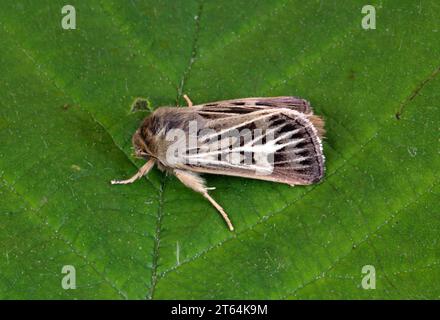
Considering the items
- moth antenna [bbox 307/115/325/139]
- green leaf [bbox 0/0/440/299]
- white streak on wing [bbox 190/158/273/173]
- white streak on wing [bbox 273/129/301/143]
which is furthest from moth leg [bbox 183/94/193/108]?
moth antenna [bbox 307/115/325/139]

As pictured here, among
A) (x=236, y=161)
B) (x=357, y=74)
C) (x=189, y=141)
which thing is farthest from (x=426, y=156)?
A: (x=189, y=141)

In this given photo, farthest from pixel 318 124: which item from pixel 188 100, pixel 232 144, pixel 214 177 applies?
pixel 188 100

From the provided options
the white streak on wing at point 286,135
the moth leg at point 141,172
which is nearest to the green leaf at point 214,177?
the moth leg at point 141,172

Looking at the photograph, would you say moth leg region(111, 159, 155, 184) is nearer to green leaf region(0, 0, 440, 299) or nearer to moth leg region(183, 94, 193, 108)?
green leaf region(0, 0, 440, 299)

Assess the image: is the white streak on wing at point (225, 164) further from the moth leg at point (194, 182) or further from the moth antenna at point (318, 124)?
the moth antenna at point (318, 124)

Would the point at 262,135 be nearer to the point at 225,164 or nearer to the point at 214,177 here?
the point at 225,164

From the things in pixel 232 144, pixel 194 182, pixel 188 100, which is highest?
pixel 188 100
